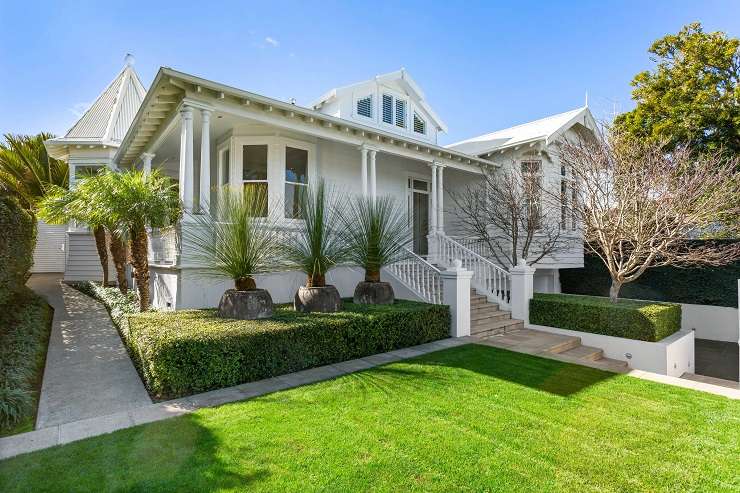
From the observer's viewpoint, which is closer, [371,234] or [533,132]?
[371,234]

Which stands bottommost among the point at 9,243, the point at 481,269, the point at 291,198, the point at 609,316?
the point at 609,316

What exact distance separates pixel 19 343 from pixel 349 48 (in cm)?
941

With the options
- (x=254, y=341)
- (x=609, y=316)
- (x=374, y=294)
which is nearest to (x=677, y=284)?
(x=609, y=316)

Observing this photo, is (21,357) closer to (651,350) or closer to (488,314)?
(488,314)

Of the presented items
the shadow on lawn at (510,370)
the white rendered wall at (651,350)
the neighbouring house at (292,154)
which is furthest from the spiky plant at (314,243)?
the white rendered wall at (651,350)

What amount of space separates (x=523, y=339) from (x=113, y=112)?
597 inches

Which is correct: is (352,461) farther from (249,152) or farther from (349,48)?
(349,48)

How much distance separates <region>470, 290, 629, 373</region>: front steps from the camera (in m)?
7.16

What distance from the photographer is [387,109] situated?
13648mm

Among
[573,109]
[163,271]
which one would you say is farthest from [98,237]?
[573,109]

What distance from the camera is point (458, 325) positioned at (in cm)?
771

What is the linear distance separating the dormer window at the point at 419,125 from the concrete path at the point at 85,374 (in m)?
11.3

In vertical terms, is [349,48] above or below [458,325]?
above

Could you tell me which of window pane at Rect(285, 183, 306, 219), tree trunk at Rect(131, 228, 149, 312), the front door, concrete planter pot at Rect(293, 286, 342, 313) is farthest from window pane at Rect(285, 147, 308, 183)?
the front door
